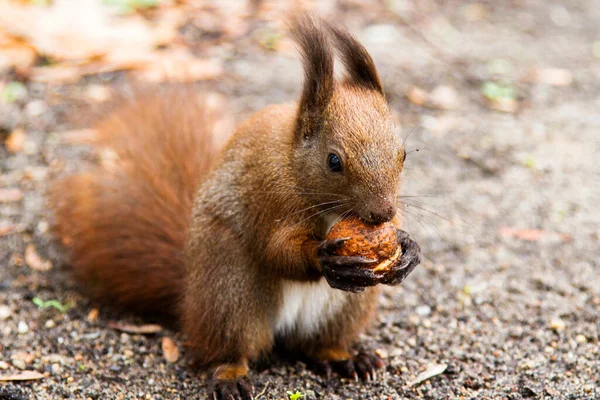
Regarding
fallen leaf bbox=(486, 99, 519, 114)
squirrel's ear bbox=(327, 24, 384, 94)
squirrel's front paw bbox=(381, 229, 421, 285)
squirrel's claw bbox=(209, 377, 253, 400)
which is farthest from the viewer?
fallen leaf bbox=(486, 99, 519, 114)

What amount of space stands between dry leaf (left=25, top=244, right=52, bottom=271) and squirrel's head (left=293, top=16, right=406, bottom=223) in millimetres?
1532

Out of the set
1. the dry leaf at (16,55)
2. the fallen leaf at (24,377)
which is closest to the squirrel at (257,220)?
the fallen leaf at (24,377)

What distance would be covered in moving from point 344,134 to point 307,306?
731 mm

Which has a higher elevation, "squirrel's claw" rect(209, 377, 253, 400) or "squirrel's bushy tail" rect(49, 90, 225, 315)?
"squirrel's bushy tail" rect(49, 90, 225, 315)

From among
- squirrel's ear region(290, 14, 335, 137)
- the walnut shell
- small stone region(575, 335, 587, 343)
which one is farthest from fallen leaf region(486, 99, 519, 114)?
the walnut shell

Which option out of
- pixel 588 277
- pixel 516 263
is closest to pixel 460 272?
pixel 516 263

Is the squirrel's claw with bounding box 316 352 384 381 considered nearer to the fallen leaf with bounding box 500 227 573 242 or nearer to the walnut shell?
the walnut shell

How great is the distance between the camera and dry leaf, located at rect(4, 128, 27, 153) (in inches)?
168

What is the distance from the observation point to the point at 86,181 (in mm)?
3432

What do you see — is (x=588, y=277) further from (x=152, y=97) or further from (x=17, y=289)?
(x=17, y=289)

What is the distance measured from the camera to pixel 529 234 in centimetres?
401

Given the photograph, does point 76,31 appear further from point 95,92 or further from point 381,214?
point 381,214

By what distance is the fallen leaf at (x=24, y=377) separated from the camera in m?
2.67

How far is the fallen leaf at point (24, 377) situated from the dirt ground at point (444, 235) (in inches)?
0.9
